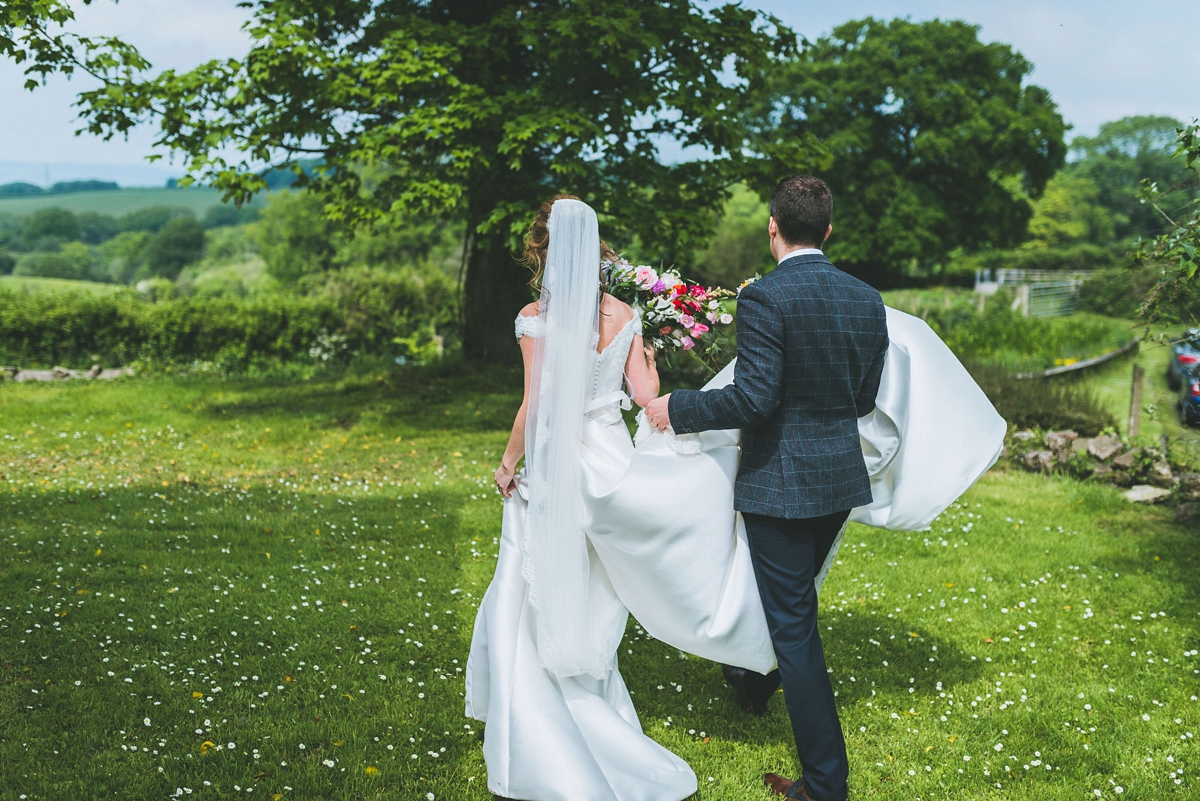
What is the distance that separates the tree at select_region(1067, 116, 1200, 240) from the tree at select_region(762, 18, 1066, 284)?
4439 centimetres

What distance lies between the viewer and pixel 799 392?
3453 millimetres

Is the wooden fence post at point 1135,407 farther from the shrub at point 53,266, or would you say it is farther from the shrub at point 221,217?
the shrub at point 221,217

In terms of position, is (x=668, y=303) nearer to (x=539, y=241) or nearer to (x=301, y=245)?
(x=539, y=241)

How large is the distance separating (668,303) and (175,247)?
113 meters

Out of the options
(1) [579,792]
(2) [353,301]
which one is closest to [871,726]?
(1) [579,792]

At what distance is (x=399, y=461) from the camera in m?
10.9

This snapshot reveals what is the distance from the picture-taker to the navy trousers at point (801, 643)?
3.57m

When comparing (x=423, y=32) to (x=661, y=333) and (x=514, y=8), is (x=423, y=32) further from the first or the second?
(x=661, y=333)

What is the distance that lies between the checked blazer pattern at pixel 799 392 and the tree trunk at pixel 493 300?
1163cm

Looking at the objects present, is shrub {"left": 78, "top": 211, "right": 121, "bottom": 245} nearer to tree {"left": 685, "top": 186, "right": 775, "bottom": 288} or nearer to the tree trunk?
tree {"left": 685, "top": 186, "right": 775, "bottom": 288}

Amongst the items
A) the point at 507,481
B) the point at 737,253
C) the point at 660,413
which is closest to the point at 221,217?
the point at 737,253

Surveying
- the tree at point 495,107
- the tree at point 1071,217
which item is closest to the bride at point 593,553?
the tree at point 495,107

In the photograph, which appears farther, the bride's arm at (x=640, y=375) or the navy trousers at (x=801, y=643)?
the bride's arm at (x=640, y=375)

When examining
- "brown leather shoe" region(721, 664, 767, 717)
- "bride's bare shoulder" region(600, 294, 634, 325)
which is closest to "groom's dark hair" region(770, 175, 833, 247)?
"bride's bare shoulder" region(600, 294, 634, 325)
